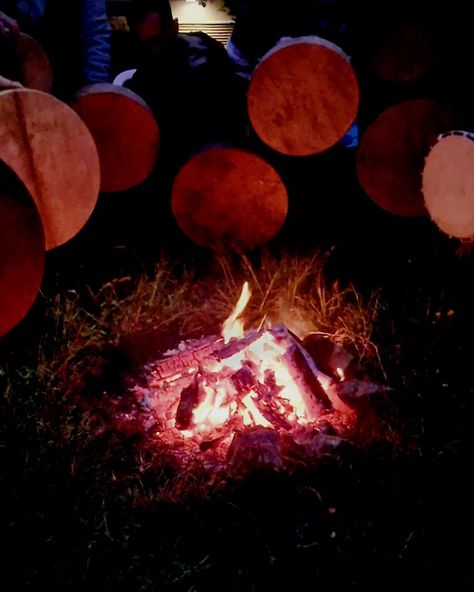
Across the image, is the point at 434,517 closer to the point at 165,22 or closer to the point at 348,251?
the point at 348,251

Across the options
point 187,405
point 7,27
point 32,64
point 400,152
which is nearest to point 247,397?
point 187,405

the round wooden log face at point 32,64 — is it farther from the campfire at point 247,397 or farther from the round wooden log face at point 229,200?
the campfire at point 247,397

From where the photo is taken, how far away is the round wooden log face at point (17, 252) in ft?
7.61

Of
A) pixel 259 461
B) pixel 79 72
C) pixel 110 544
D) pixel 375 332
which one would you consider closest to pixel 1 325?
pixel 110 544

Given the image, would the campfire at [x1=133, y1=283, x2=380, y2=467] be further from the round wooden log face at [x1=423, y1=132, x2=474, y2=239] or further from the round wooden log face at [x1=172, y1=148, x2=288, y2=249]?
the round wooden log face at [x1=423, y1=132, x2=474, y2=239]

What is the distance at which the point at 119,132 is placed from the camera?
3.33m

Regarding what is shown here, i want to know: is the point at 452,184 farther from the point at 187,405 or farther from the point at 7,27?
the point at 7,27

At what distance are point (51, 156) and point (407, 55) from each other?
2156mm

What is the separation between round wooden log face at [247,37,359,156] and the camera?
2938 millimetres

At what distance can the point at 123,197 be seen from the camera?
3883 millimetres

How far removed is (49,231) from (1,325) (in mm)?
732

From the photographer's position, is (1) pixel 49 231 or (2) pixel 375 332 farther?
(2) pixel 375 332

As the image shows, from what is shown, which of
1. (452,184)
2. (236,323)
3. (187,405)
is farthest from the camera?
(236,323)

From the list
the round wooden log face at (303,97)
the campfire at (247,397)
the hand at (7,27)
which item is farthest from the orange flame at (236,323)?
the hand at (7,27)
